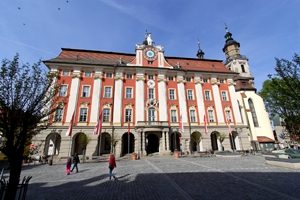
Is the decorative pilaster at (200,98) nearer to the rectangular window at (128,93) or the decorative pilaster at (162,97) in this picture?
the decorative pilaster at (162,97)

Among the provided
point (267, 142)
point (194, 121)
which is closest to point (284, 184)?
point (194, 121)

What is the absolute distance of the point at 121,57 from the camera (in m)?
36.2

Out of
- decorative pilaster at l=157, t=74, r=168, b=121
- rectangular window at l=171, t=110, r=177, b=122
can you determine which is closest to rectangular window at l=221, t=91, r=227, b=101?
rectangular window at l=171, t=110, r=177, b=122

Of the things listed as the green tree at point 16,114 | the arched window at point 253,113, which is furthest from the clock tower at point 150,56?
the green tree at point 16,114

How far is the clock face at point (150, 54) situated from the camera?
116ft

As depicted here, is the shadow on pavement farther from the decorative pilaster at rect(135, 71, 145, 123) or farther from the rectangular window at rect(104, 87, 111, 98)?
the rectangular window at rect(104, 87, 111, 98)

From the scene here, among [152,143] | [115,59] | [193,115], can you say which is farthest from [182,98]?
[115,59]

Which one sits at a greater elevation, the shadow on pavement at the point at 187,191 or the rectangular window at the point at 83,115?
the rectangular window at the point at 83,115

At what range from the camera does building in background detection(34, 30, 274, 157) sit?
28266mm

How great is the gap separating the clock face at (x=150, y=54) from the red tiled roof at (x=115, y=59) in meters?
3.10

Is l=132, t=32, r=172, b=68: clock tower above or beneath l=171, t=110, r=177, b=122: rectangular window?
above

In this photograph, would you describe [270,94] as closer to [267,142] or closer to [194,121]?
[267,142]

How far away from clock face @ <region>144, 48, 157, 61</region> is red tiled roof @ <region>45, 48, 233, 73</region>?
3.10 metres

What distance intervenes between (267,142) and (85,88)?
130 feet
